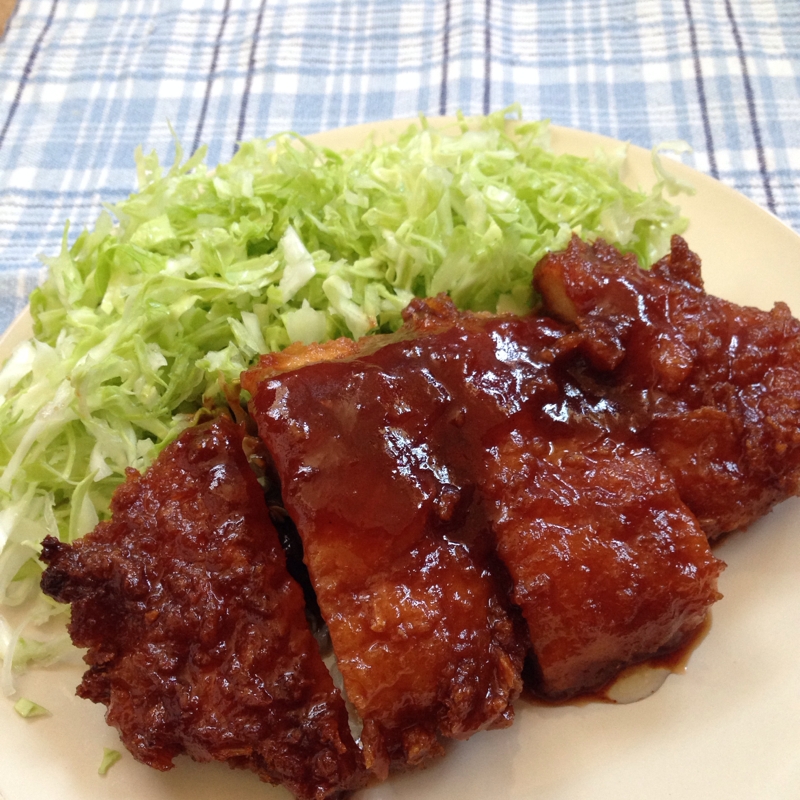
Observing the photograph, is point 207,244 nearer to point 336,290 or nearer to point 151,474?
point 336,290

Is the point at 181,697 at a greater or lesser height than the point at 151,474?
lesser

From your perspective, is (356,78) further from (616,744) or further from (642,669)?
(616,744)

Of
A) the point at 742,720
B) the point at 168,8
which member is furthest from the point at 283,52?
the point at 742,720

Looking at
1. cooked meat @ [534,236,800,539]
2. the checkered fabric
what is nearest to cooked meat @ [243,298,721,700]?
cooked meat @ [534,236,800,539]

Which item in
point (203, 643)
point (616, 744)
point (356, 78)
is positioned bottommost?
point (616, 744)

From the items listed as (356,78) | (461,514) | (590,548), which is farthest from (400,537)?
(356,78)

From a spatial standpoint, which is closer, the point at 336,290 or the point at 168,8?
the point at 336,290
